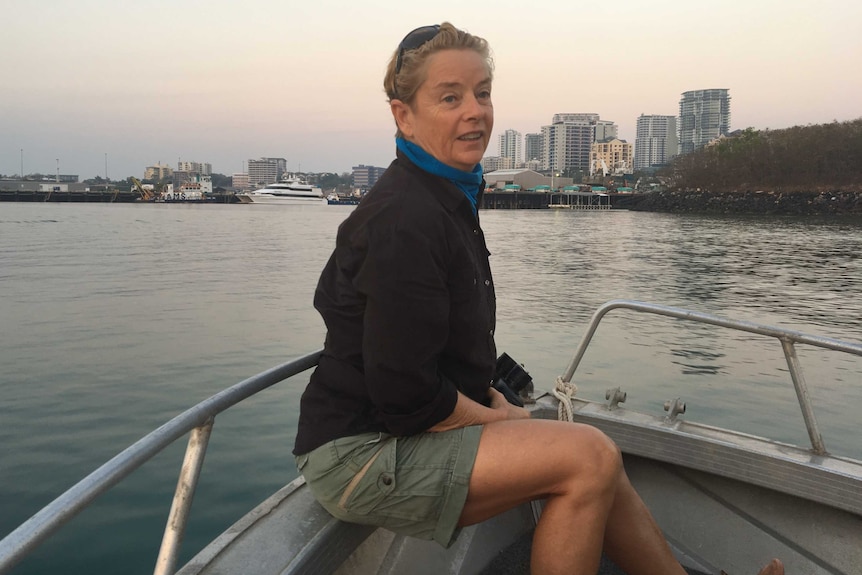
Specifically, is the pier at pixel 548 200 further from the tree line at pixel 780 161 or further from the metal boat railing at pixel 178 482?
the metal boat railing at pixel 178 482

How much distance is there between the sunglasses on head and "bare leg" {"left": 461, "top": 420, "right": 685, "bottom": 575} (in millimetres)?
1022

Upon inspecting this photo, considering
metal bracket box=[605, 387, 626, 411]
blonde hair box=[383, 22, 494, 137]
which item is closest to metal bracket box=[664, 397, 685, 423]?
metal bracket box=[605, 387, 626, 411]

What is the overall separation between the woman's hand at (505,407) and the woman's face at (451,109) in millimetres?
667

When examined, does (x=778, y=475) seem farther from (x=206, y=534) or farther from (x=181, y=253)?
(x=181, y=253)

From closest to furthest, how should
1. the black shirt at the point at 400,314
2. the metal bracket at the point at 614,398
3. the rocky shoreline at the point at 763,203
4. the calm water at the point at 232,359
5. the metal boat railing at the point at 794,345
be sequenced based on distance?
the black shirt at the point at 400,314 < the metal boat railing at the point at 794,345 < the metal bracket at the point at 614,398 < the calm water at the point at 232,359 < the rocky shoreline at the point at 763,203

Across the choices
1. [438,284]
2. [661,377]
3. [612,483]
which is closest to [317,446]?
[438,284]

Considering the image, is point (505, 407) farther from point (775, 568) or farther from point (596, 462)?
point (775, 568)

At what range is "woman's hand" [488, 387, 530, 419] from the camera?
2.10 meters

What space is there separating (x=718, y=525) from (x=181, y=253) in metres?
28.4

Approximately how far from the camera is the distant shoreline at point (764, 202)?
8888 cm

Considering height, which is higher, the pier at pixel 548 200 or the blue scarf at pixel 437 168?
the blue scarf at pixel 437 168

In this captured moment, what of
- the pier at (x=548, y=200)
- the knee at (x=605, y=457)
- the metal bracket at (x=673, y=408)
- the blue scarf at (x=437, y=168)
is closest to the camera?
the knee at (x=605, y=457)

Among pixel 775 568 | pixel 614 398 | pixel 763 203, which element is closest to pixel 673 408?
pixel 614 398

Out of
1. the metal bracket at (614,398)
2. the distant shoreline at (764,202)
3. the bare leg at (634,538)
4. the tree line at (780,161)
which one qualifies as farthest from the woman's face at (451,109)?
the tree line at (780,161)
